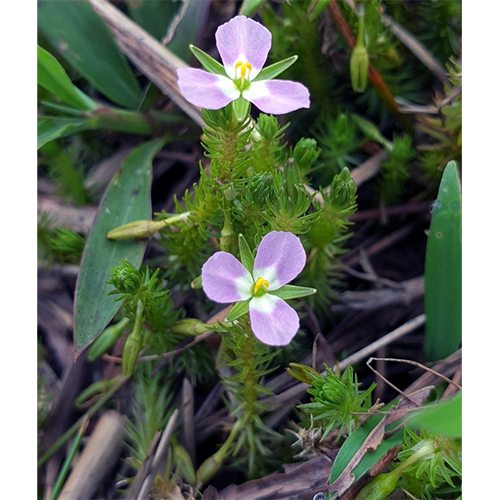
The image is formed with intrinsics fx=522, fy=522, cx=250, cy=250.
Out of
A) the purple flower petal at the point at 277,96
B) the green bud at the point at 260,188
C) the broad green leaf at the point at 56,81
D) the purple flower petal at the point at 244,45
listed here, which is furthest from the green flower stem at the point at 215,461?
the broad green leaf at the point at 56,81

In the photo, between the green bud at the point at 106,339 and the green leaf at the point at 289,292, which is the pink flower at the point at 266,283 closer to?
the green leaf at the point at 289,292

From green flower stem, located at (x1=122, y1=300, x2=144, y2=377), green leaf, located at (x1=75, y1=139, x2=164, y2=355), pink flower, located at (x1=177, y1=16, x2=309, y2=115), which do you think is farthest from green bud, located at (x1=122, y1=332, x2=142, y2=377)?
pink flower, located at (x1=177, y1=16, x2=309, y2=115)

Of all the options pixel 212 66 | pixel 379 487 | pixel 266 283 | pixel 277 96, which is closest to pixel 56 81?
pixel 212 66

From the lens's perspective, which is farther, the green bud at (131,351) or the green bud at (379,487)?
the green bud at (131,351)

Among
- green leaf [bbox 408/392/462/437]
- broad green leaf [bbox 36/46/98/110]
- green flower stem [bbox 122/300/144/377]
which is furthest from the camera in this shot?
broad green leaf [bbox 36/46/98/110]

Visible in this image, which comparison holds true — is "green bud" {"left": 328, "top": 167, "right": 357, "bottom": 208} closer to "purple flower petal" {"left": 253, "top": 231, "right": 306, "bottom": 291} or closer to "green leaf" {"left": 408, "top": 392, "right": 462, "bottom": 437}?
"purple flower petal" {"left": 253, "top": 231, "right": 306, "bottom": 291}

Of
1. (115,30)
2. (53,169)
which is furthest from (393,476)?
(115,30)
